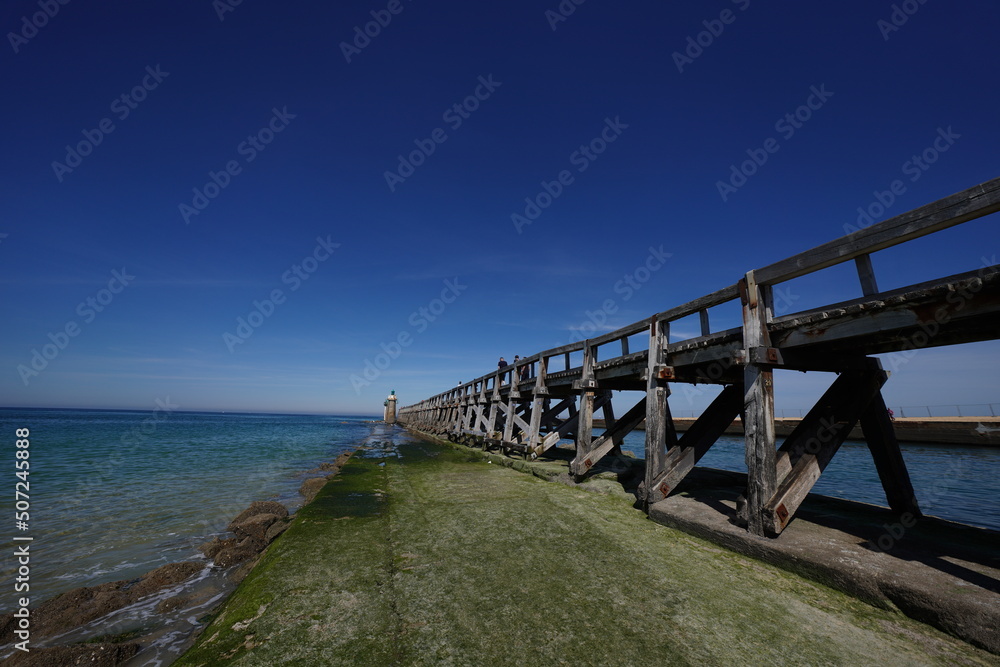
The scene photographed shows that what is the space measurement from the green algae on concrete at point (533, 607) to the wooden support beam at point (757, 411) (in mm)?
618

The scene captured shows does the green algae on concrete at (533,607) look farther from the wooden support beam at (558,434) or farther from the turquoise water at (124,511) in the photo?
the wooden support beam at (558,434)

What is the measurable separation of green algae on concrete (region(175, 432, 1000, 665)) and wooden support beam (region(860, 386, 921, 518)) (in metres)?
2.65

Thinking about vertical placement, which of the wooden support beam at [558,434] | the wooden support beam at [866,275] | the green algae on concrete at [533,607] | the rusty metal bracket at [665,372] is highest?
the wooden support beam at [866,275]

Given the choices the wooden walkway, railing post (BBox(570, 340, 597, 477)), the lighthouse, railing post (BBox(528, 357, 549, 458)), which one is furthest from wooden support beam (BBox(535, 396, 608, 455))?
the lighthouse

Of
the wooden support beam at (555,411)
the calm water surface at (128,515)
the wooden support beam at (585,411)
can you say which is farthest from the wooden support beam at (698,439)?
the wooden support beam at (555,411)

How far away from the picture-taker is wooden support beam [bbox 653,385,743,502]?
5273 millimetres

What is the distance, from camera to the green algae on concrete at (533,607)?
2115 millimetres


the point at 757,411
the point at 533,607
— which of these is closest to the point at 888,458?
the point at 757,411

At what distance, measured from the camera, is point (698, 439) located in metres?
5.57

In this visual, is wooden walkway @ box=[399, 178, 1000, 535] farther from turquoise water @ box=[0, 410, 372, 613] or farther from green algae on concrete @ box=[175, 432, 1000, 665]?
turquoise water @ box=[0, 410, 372, 613]

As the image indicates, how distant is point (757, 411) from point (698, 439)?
5.52ft

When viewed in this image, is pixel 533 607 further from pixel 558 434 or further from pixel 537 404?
pixel 558 434

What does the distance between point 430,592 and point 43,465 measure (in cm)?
2175

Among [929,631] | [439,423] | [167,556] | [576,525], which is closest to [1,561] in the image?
[167,556]
